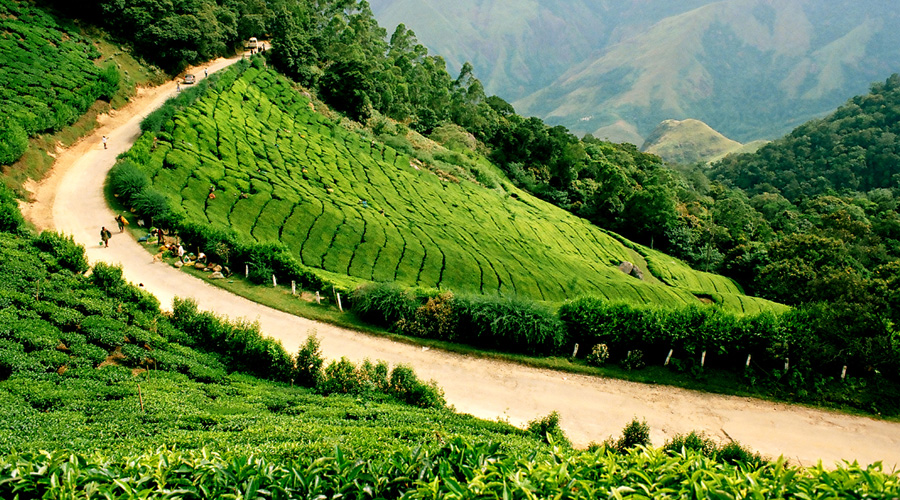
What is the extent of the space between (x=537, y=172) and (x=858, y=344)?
86.0 meters

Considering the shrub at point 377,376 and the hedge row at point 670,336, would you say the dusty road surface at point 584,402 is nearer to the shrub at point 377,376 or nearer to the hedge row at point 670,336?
the hedge row at point 670,336

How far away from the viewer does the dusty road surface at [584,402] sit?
2153cm

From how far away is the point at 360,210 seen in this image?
48.7m

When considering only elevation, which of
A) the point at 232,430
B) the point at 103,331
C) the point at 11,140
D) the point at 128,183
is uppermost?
the point at 11,140

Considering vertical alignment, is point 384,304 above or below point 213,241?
below

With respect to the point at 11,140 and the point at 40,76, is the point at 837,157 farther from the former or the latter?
the point at 11,140

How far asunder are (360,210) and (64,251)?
81.2 ft

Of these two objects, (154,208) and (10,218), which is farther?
(154,208)

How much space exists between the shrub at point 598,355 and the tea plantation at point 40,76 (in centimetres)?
4453

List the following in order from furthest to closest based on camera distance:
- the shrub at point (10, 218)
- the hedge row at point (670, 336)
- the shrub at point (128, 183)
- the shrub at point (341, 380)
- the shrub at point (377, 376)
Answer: the shrub at point (128, 183) → the shrub at point (10, 218) → the hedge row at point (670, 336) → the shrub at point (377, 376) → the shrub at point (341, 380)

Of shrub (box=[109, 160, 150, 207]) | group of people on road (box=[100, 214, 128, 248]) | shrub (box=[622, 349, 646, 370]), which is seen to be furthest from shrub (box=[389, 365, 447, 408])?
shrub (box=[109, 160, 150, 207])

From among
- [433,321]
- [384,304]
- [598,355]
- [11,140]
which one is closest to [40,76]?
[11,140]

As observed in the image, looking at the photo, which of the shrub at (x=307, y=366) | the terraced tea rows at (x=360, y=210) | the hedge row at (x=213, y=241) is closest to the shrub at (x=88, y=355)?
the shrub at (x=307, y=366)

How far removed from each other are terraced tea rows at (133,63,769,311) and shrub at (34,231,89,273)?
11.5 meters
